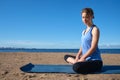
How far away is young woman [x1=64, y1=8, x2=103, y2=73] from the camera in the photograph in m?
4.55

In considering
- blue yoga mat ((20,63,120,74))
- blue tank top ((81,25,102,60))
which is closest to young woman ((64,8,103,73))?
blue tank top ((81,25,102,60))

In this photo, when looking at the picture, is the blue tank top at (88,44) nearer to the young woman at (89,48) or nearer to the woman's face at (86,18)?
the young woman at (89,48)

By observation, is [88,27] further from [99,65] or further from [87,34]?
[99,65]

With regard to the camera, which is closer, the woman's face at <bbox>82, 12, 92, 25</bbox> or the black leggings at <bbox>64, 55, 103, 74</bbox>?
the woman's face at <bbox>82, 12, 92, 25</bbox>

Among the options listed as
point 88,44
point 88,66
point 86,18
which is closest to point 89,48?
point 88,44

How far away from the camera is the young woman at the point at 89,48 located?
4550mm

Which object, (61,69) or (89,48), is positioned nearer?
(89,48)

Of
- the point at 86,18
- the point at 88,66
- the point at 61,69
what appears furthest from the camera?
the point at 61,69

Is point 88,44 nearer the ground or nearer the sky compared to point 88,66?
nearer the sky

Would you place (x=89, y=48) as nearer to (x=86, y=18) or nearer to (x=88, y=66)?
(x=88, y=66)

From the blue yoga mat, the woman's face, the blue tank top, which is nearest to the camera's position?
the woman's face

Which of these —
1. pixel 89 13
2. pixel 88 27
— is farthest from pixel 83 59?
pixel 89 13

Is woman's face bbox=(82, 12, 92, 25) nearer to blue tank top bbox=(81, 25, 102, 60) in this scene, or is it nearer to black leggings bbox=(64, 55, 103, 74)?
blue tank top bbox=(81, 25, 102, 60)

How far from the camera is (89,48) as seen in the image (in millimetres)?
4812
